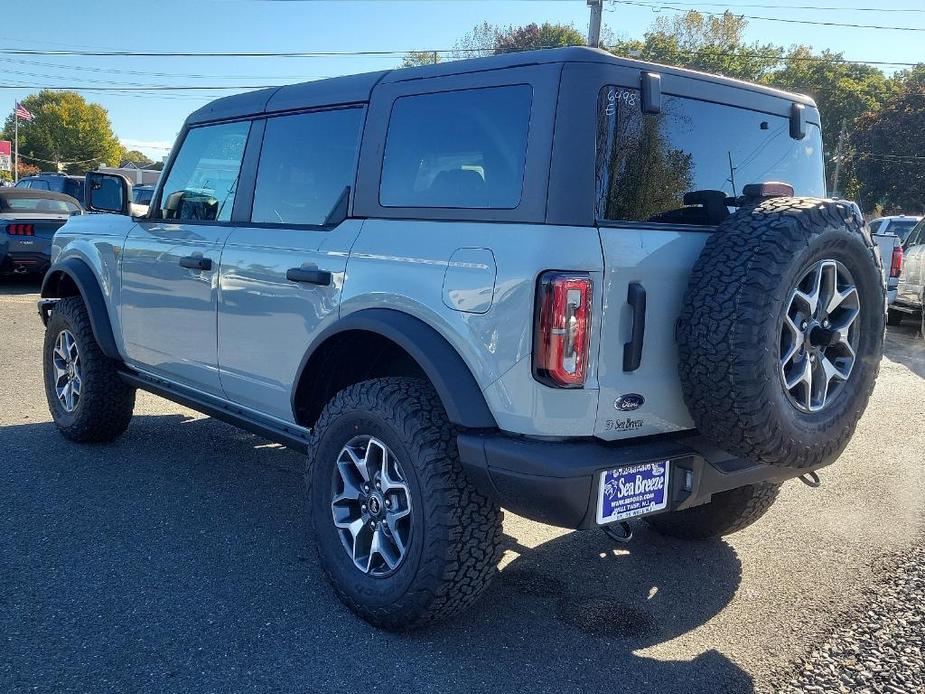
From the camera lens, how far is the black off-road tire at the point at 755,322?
2.52 m

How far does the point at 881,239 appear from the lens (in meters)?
11.1

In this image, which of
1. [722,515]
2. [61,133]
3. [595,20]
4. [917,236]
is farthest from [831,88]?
[61,133]

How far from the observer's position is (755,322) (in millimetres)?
2504

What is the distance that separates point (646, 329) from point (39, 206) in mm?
13490

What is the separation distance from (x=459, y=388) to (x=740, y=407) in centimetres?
89

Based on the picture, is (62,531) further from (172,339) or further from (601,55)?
(601,55)

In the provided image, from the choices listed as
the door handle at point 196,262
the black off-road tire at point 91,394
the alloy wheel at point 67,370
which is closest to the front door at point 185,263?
the door handle at point 196,262

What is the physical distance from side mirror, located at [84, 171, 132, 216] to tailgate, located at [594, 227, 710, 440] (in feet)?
10.7

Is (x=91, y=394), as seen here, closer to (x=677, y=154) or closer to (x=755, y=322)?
(x=677, y=154)

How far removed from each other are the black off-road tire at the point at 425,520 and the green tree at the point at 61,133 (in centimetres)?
10143

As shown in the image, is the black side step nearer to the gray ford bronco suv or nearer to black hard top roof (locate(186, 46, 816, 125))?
the gray ford bronco suv

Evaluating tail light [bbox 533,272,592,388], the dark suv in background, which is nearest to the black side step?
tail light [bbox 533,272,592,388]

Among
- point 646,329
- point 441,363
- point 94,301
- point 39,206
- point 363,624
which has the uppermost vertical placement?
point 39,206

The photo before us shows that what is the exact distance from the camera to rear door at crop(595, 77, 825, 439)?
8.70 ft
